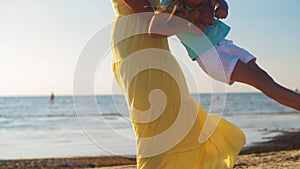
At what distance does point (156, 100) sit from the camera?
288 centimetres

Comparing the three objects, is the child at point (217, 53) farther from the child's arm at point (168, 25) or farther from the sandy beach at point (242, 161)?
the sandy beach at point (242, 161)

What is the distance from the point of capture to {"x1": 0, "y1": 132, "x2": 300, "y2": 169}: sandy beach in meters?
6.88

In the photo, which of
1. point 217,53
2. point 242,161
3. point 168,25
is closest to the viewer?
point 168,25

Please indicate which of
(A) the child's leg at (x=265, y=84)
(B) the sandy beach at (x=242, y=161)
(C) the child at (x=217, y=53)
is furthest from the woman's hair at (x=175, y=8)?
(B) the sandy beach at (x=242, y=161)

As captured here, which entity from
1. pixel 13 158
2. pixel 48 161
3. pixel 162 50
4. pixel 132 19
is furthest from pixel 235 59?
pixel 13 158

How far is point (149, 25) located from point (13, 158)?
7864mm

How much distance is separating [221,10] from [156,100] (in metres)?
0.65

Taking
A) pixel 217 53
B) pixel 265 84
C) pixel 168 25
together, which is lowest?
pixel 265 84

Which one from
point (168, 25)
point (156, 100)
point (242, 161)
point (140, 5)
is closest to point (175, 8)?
point (168, 25)

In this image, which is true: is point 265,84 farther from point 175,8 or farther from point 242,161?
point 242,161

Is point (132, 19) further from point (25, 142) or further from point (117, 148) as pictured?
point (25, 142)

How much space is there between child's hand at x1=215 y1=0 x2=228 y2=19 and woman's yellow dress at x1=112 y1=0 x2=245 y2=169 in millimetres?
353

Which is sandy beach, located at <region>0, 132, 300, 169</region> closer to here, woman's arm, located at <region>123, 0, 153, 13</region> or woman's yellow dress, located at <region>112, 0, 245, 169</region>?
woman's yellow dress, located at <region>112, 0, 245, 169</region>

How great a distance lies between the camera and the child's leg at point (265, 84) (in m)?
2.70
